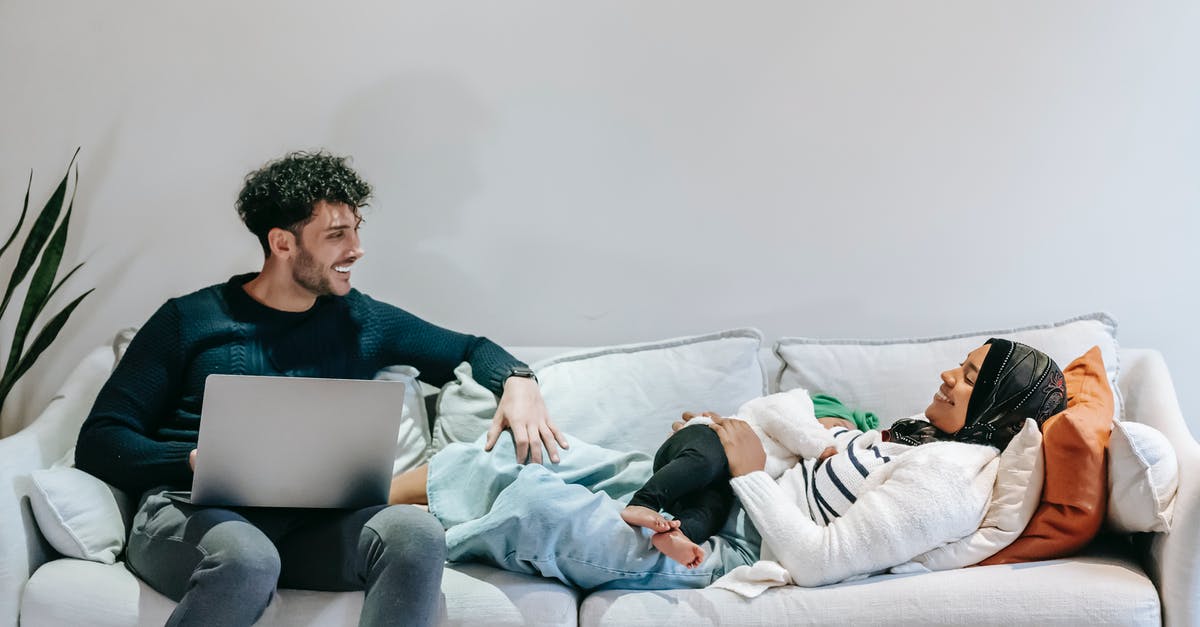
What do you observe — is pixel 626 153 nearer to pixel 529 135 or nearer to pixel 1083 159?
pixel 529 135

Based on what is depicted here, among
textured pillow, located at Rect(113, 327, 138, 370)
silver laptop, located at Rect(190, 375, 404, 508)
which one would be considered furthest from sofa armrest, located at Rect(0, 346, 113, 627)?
silver laptop, located at Rect(190, 375, 404, 508)

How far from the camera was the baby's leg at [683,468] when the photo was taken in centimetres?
196

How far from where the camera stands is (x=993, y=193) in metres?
2.67

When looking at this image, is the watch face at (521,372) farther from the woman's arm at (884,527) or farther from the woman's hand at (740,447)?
the woman's arm at (884,527)

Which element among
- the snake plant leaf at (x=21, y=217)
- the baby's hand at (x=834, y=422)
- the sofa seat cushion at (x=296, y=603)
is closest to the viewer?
the sofa seat cushion at (x=296, y=603)

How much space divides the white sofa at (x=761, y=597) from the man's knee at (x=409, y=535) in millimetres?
120

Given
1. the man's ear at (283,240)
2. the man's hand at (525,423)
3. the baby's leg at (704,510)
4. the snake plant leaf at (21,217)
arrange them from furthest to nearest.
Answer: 1. the snake plant leaf at (21,217)
2. the man's ear at (283,240)
3. the man's hand at (525,423)
4. the baby's leg at (704,510)

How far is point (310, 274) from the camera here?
7.11ft

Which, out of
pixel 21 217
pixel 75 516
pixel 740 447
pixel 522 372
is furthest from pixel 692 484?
pixel 21 217

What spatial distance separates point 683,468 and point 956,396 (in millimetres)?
566

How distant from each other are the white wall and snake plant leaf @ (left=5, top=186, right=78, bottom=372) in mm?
141

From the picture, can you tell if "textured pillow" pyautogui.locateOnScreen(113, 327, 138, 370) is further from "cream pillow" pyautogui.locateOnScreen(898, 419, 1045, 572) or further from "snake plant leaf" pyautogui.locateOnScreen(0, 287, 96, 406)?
"cream pillow" pyautogui.locateOnScreen(898, 419, 1045, 572)

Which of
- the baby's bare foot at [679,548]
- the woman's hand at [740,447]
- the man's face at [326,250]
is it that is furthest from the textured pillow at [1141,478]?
the man's face at [326,250]

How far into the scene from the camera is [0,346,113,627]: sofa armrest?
1824mm
